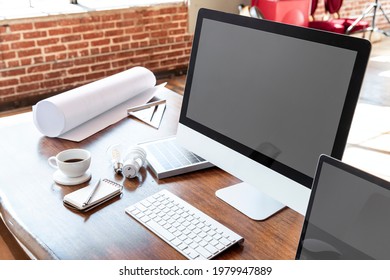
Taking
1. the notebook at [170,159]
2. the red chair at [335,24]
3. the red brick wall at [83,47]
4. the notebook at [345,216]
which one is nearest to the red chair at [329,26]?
the red chair at [335,24]

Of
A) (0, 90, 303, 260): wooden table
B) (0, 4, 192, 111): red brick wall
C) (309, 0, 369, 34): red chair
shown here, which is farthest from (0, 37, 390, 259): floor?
(0, 90, 303, 260): wooden table

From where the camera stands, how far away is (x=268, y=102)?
1078 millimetres

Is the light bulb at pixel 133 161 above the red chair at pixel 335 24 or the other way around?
the other way around

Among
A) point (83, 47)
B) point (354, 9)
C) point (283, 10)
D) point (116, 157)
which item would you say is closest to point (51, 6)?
point (83, 47)

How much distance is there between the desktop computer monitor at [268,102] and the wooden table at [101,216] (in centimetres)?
6

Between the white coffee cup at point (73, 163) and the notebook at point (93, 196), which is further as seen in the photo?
the white coffee cup at point (73, 163)

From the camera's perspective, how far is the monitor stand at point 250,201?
1.15 metres

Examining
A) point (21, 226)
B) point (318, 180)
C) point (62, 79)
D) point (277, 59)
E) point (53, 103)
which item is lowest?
point (62, 79)

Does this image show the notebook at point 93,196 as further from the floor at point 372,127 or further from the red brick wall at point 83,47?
the red brick wall at point 83,47

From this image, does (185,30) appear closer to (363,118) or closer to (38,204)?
(363,118)

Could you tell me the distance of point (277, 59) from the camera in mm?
1042

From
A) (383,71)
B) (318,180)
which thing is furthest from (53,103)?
(383,71)

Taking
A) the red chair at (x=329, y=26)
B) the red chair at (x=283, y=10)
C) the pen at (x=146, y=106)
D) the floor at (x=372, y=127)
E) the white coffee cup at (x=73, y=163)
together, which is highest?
the red chair at (x=283, y=10)

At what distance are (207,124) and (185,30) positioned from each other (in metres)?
3.49
